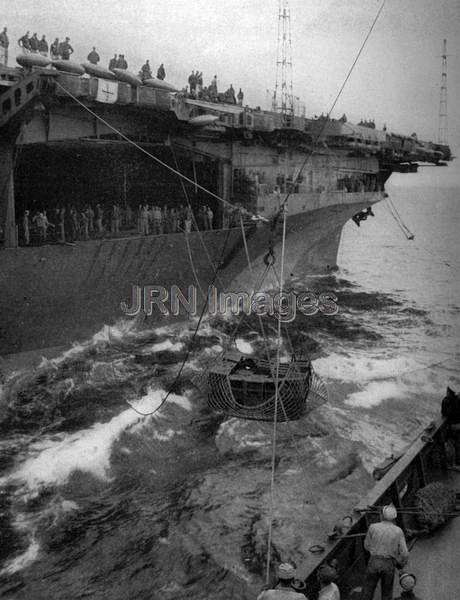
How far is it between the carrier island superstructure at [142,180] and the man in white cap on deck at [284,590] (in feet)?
22.3

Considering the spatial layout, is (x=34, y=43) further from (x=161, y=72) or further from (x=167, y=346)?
(x=167, y=346)

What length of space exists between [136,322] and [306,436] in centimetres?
726

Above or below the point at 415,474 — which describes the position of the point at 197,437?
below

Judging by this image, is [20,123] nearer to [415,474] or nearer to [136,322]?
[136,322]

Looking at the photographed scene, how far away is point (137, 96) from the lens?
1398 centimetres

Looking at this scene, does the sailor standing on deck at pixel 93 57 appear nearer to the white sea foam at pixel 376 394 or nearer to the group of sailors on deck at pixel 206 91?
the group of sailors on deck at pixel 206 91

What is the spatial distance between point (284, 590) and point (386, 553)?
3.59 ft

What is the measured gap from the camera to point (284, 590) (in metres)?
4.33

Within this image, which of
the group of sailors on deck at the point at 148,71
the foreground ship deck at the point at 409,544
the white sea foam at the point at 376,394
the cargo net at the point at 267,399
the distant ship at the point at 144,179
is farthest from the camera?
the group of sailors on deck at the point at 148,71

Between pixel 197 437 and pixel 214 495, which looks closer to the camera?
pixel 214 495

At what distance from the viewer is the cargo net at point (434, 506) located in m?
6.10

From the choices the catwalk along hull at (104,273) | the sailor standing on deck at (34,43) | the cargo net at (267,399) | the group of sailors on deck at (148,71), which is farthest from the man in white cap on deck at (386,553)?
the group of sailors on deck at (148,71)

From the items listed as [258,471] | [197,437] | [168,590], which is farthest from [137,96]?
[168,590]

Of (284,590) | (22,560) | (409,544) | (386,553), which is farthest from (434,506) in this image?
(22,560)
